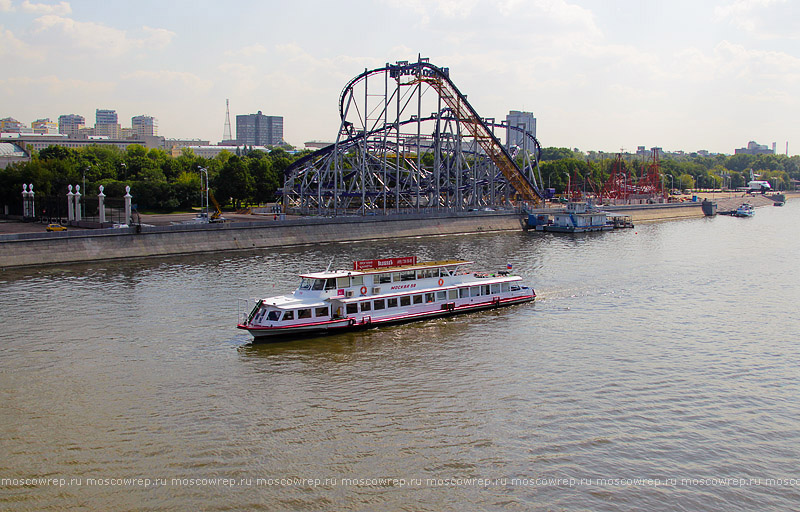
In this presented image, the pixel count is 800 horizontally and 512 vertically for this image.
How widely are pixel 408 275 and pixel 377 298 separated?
3380mm

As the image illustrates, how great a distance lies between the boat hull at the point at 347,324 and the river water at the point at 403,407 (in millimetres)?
972

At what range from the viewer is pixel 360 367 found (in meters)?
31.4

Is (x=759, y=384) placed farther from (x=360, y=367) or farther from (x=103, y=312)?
(x=103, y=312)

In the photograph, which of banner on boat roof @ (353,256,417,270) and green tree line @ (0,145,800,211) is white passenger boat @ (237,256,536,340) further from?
green tree line @ (0,145,800,211)

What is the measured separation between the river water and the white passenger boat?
1317mm

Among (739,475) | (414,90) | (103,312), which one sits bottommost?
(739,475)

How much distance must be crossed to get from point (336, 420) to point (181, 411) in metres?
5.91

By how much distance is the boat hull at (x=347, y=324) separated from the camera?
116 feet

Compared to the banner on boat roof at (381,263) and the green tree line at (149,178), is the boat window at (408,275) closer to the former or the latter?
the banner on boat roof at (381,263)

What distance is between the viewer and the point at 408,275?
42.0 m

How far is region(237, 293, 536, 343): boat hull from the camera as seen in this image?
35406 mm

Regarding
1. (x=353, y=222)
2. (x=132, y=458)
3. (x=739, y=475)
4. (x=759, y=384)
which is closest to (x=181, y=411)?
(x=132, y=458)

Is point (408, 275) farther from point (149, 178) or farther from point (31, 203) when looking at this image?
point (149, 178)

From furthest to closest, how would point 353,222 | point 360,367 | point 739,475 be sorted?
1. point 353,222
2. point 360,367
3. point 739,475
